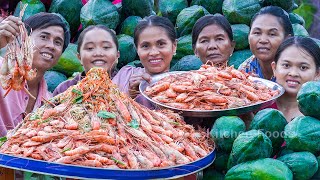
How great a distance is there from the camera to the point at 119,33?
16.6 ft

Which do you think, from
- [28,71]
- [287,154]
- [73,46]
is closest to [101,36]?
[28,71]

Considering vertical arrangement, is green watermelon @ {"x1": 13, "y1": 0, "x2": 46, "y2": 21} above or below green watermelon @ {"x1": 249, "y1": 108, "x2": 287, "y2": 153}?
above

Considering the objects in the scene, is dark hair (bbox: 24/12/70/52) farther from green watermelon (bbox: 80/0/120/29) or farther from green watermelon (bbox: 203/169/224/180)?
green watermelon (bbox: 203/169/224/180)

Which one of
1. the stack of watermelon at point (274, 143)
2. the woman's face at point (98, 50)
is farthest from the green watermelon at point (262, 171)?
the woman's face at point (98, 50)

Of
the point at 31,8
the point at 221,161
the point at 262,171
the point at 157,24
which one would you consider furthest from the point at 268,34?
the point at 31,8

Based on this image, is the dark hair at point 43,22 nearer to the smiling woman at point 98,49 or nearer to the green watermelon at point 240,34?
the smiling woman at point 98,49

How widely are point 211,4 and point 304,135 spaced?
283cm

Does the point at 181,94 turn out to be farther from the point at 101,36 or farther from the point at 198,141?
the point at 101,36

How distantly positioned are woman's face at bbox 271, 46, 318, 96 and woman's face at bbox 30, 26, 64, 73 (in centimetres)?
153

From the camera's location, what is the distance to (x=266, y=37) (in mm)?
3789

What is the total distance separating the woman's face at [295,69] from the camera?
306cm

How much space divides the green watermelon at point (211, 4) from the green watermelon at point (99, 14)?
0.80 meters

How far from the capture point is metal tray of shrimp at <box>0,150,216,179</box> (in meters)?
2.11

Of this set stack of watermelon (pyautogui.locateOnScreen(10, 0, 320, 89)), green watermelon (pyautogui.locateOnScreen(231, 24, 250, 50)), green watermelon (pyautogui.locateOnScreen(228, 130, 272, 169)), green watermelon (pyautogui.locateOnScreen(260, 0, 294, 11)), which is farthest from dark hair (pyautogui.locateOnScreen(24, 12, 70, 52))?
green watermelon (pyautogui.locateOnScreen(260, 0, 294, 11))
